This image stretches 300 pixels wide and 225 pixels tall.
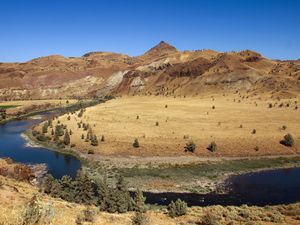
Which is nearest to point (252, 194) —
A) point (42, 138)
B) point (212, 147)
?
point (212, 147)

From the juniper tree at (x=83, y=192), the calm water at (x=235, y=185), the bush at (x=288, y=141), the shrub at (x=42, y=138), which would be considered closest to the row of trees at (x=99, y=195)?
the juniper tree at (x=83, y=192)

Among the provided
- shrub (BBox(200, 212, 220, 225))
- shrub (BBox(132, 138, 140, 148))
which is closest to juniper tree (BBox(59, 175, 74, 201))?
shrub (BBox(200, 212, 220, 225))

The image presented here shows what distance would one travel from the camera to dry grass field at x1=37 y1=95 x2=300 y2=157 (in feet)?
183

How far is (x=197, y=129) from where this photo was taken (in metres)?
67.8

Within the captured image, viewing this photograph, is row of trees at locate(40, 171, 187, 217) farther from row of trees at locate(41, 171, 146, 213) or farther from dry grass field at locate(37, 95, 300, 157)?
dry grass field at locate(37, 95, 300, 157)

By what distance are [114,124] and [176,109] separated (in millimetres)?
26606

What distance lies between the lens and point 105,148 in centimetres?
5775

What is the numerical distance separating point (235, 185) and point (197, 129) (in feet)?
86.6

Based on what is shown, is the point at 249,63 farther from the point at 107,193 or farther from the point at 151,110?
the point at 107,193

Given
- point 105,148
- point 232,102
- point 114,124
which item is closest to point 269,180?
point 105,148

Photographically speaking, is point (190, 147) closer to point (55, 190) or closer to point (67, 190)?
point (67, 190)

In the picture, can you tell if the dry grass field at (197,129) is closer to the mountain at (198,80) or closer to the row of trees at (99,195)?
the row of trees at (99,195)

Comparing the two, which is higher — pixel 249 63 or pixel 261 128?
pixel 249 63

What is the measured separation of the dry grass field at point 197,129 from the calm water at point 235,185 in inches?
248
